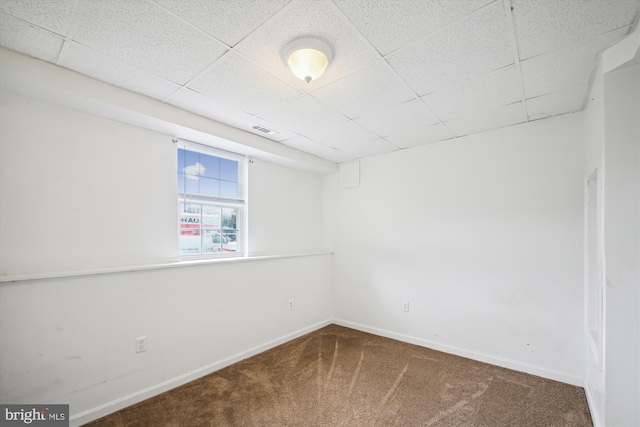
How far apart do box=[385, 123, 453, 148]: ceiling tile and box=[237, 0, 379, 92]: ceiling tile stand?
1442 mm

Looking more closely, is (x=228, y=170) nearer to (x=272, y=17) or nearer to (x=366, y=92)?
(x=366, y=92)

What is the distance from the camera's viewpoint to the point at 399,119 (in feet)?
9.42

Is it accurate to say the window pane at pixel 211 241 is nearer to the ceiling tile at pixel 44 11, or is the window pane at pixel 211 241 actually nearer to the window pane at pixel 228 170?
the window pane at pixel 228 170

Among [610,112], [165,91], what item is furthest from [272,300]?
[610,112]

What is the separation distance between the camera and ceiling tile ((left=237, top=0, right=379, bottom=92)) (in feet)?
4.89

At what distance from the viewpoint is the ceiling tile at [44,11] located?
1.43 metres

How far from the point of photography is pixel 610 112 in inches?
70.3

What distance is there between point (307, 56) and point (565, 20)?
56.5 inches

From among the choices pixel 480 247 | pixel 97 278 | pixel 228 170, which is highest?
pixel 228 170

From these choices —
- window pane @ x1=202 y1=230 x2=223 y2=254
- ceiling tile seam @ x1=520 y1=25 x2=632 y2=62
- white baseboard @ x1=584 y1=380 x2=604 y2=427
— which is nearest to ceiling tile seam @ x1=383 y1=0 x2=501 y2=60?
ceiling tile seam @ x1=520 y1=25 x2=632 y2=62

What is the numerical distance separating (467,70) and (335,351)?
318cm

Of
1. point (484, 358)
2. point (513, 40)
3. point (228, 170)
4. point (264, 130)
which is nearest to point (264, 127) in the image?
point (264, 130)

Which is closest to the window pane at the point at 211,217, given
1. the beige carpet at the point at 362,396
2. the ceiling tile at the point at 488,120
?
the beige carpet at the point at 362,396

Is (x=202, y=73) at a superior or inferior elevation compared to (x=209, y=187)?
superior
